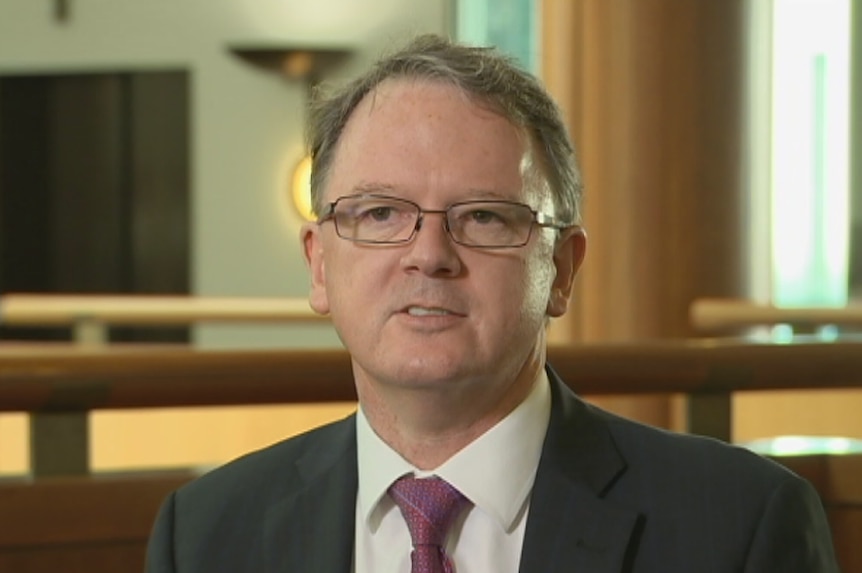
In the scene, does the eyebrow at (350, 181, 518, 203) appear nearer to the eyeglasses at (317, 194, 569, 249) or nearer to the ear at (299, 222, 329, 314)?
the eyeglasses at (317, 194, 569, 249)

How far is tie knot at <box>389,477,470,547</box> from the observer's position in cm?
170

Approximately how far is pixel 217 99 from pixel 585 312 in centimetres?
692

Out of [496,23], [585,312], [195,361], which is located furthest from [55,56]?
[195,361]

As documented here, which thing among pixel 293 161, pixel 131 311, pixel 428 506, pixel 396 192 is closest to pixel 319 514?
pixel 428 506

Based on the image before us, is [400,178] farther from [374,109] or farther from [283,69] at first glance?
[283,69]

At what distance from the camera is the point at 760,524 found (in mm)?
1741

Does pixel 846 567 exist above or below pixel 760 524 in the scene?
below

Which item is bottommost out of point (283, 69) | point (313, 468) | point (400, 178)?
point (313, 468)

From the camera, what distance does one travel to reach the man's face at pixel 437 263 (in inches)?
65.3

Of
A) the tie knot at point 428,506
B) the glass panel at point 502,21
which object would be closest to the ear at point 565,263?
the tie knot at point 428,506

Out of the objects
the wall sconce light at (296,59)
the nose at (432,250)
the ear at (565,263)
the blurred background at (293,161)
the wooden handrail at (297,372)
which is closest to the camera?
the nose at (432,250)

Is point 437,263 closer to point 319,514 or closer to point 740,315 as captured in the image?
point 319,514

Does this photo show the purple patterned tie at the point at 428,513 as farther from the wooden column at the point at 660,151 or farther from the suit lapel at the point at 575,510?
the wooden column at the point at 660,151

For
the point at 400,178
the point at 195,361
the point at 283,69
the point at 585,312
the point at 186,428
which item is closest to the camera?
the point at 400,178
